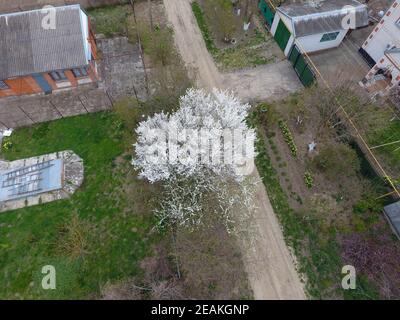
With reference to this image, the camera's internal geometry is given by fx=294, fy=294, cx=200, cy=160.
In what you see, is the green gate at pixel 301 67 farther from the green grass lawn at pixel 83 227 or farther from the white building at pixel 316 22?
the green grass lawn at pixel 83 227

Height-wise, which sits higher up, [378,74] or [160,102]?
[378,74]

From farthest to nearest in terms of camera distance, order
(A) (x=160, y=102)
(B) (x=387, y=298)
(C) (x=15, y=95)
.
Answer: (C) (x=15, y=95) → (A) (x=160, y=102) → (B) (x=387, y=298)

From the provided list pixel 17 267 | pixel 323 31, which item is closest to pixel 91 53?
pixel 17 267

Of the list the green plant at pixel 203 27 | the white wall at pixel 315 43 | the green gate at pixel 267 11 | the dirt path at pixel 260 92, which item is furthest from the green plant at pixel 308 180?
the green gate at pixel 267 11

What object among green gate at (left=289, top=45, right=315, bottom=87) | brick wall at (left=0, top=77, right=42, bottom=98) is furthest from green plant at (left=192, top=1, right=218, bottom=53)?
brick wall at (left=0, top=77, right=42, bottom=98)

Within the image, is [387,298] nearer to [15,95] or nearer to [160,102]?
[160,102]

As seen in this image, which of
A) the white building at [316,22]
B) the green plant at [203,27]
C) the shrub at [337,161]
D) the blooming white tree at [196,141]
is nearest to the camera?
the blooming white tree at [196,141]

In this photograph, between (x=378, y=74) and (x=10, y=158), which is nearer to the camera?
(x=10, y=158)

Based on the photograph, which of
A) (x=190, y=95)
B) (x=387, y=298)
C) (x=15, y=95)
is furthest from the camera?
(x=15, y=95)
